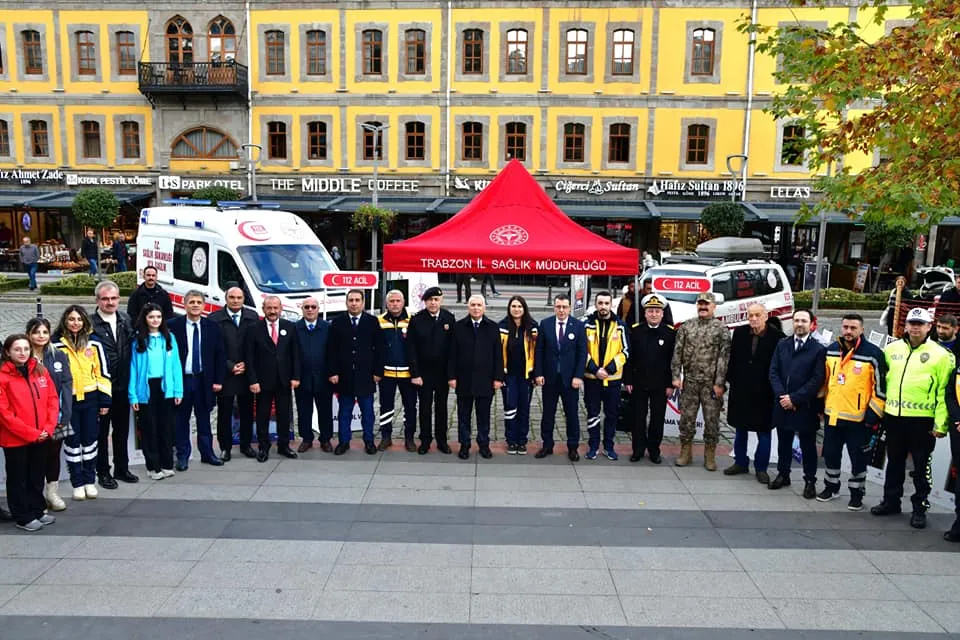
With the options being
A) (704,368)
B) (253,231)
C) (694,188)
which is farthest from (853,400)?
(694,188)

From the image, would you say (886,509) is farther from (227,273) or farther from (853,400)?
(227,273)

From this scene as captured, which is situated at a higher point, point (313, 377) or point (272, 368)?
point (272, 368)

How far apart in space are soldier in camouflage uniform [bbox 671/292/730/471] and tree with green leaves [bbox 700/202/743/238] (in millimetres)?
19843

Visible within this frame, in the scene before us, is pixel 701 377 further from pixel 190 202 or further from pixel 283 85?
pixel 283 85

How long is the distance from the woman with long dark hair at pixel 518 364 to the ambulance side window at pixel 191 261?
25.2 ft

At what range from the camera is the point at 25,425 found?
6379mm

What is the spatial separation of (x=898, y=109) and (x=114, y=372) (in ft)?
34.5

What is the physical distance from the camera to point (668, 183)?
31.0 meters

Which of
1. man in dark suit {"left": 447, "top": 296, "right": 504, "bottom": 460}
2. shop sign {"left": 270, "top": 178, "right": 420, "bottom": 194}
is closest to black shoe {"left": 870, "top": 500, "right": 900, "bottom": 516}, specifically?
man in dark suit {"left": 447, "top": 296, "right": 504, "bottom": 460}

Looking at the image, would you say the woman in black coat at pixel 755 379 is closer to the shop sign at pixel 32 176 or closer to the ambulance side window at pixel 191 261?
the ambulance side window at pixel 191 261

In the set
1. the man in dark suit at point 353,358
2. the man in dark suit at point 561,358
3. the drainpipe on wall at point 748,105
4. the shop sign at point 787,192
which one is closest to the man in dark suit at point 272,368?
the man in dark suit at point 353,358

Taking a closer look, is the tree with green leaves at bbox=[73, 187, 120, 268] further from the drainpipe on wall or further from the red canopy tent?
the drainpipe on wall

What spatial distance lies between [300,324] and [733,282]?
11.2m

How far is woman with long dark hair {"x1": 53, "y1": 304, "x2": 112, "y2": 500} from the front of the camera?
7.15 metres
